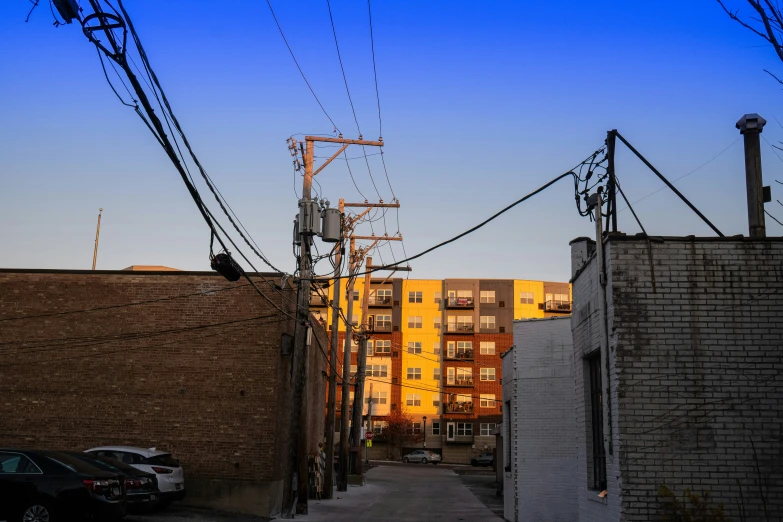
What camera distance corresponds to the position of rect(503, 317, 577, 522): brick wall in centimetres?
1770

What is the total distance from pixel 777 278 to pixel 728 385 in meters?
1.62

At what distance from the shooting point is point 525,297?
8175 centimetres

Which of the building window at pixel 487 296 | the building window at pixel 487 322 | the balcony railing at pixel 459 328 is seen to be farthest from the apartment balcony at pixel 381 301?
the building window at pixel 487 322

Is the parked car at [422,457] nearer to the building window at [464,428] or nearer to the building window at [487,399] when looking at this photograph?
the building window at [464,428]

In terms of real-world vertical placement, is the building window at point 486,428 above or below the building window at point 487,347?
below

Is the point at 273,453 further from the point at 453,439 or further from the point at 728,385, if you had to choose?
the point at 453,439

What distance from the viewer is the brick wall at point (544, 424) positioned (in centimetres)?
1770

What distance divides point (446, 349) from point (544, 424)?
63442 millimetres

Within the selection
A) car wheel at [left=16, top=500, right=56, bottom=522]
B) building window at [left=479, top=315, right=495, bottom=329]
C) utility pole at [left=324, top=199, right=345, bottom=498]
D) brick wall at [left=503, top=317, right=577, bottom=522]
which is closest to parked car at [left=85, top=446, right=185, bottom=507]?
car wheel at [left=16, top=500, right=56, bottom=522]

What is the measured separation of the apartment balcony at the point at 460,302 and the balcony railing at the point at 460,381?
7533 millimetres

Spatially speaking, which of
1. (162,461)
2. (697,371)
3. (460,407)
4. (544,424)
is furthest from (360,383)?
(460,407)

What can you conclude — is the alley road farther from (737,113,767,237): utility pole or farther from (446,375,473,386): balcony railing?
(446,375,473,386): balcony railing

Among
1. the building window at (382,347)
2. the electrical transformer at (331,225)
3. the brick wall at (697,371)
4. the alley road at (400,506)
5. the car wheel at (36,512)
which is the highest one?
the building window at (382,347)

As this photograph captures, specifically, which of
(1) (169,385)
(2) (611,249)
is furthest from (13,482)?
(2) (611,249)
